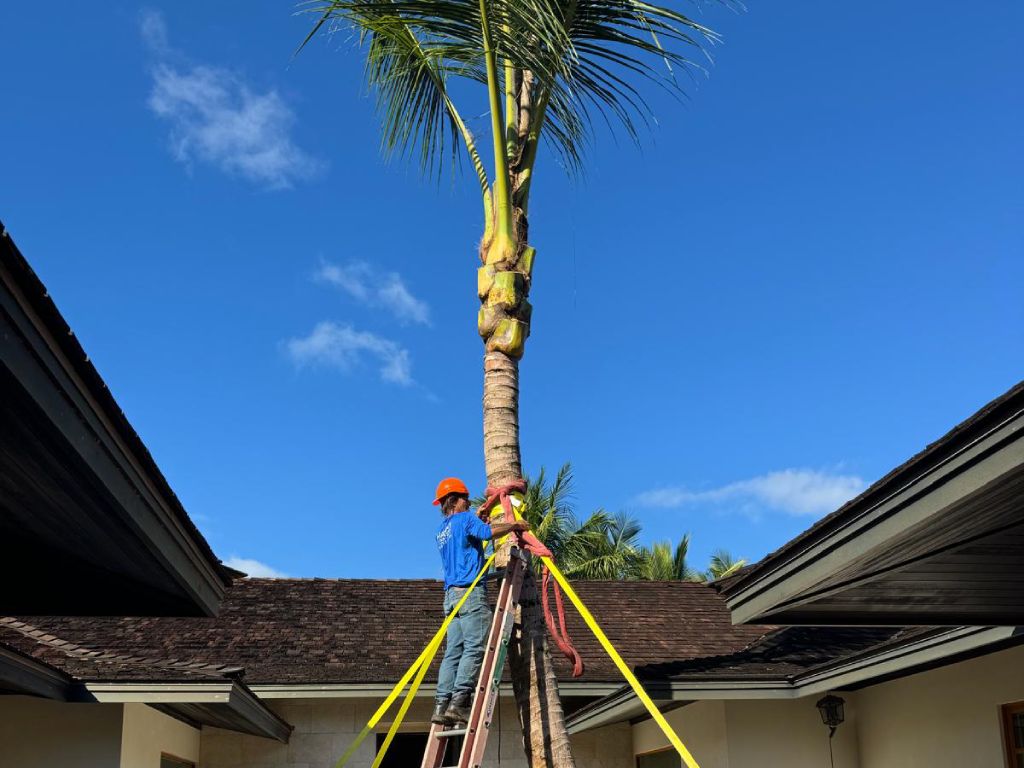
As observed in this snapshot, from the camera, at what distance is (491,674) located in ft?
21.9

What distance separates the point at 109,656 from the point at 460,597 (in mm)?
3557

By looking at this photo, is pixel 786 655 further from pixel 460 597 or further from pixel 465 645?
pixel 465 645

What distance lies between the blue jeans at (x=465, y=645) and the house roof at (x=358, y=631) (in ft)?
9.63

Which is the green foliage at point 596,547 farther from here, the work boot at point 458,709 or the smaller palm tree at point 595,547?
→ the work boot at point 458,709

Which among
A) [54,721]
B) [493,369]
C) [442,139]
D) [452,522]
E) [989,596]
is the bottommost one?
[54,721]

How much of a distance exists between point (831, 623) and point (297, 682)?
18.5ft

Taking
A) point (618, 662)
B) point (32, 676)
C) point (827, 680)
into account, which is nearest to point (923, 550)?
point (618, 662)

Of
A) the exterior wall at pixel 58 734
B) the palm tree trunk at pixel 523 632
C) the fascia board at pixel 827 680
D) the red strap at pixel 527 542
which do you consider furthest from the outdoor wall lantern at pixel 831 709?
the exterior wall at pixel 58 734

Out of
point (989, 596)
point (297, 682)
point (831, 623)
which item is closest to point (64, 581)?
point (297, 682)

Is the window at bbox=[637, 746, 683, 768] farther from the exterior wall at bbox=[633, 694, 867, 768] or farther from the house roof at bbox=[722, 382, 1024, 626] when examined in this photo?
the house roof at bbox=[722, 382, 1024, 626]

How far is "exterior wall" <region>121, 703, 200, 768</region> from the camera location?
916 centimetres

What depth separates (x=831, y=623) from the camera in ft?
25.4

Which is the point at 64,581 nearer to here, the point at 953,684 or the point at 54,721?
the point at 54,721

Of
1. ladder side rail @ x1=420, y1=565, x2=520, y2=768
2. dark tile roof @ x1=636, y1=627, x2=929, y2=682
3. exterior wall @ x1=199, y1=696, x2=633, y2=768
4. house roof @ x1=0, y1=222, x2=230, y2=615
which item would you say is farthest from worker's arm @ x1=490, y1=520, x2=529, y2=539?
exterior wall @ x1=199, y1=696, x2=633, y2=768
